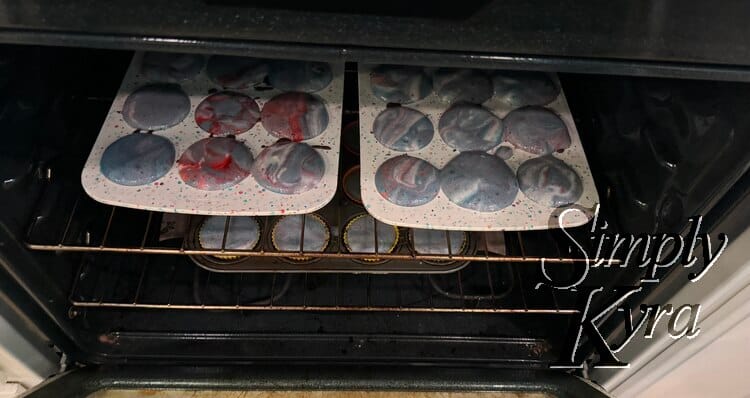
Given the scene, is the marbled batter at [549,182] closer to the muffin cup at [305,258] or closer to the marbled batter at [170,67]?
the muffin cup at [305,258]

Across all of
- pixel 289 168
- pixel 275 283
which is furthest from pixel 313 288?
pixel 289 168

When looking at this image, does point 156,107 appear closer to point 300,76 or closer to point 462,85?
point 300,76

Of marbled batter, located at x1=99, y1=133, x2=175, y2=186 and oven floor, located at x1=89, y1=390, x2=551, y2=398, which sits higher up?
marbled batter, located at x1=99, y1=133, x2=175, y2=186

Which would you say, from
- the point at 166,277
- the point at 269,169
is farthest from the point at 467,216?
the point at 166,277

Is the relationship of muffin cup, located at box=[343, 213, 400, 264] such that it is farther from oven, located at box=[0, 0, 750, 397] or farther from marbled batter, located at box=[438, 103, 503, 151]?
marbled batter, located at box=[438, 103, 503, 151]

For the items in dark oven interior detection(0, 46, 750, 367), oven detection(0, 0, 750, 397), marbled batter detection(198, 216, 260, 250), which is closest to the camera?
oven detection(0, 0, 750, 397)

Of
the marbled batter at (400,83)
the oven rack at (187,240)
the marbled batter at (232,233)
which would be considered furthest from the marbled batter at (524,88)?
the marbled batter at (232,233)

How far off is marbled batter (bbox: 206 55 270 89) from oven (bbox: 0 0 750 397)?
12cm

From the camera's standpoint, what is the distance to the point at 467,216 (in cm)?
79

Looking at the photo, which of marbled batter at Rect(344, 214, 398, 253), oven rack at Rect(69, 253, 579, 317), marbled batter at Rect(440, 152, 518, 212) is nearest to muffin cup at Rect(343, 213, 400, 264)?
marbled batter at Rect(344, 214, 398, 253)

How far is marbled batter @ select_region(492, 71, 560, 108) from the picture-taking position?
0.91 metres

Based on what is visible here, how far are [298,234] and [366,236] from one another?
12 cm

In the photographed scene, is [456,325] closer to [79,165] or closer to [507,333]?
[507,333]

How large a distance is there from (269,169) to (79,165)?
0.37 meters
